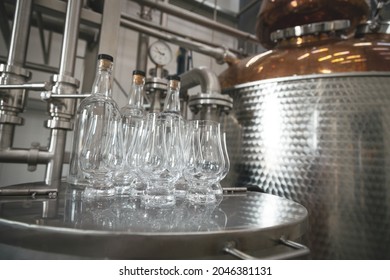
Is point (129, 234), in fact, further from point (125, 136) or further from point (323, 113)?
point (323, 113)

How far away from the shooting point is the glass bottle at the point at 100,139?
57 cm

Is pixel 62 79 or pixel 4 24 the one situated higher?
A: pixel 4 24

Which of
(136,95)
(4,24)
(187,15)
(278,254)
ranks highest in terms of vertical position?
(187,15)

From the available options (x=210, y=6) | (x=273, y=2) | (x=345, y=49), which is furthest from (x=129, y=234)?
(x=210, y=6)

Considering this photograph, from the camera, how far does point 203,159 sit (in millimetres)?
601

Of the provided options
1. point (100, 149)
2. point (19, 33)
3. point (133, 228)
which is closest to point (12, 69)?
point (19, 33)

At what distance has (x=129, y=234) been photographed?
0.33m

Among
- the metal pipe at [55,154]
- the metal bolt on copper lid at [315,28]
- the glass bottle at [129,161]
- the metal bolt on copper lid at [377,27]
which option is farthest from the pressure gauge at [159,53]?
the metal bolt on copper lid at [377,27]

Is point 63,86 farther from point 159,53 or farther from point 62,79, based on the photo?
point 159,53

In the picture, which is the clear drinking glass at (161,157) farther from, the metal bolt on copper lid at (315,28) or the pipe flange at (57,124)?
the metal bolt on copper lid at (315,28)

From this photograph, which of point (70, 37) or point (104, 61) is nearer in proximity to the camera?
point (104, 61)

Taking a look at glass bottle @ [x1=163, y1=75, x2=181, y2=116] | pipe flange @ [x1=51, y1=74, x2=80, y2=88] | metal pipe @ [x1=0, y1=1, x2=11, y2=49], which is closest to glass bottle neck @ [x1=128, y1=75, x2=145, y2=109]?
glass bottle @ [x1=163, y1=75, x2=181, y2=116]

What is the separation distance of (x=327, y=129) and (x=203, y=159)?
1.81 feet

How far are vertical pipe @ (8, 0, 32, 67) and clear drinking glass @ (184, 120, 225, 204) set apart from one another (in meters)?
0.67
